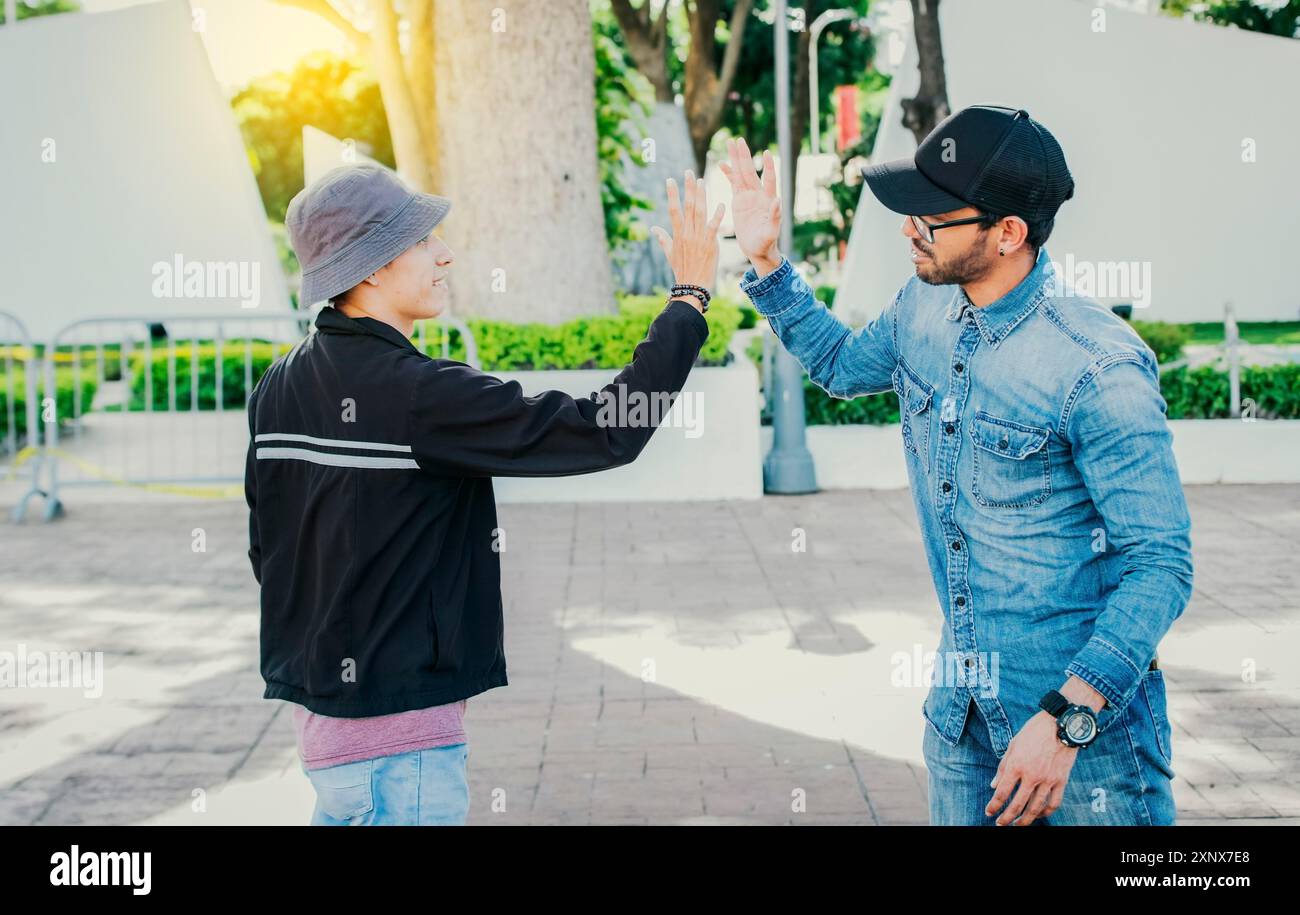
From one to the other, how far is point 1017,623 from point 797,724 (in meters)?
2.97

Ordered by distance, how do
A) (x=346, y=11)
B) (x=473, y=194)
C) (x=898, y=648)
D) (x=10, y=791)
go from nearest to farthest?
(x=10, y=791) < (x=898, y=648) < (x=473, y=194) < (x=346, y=11)

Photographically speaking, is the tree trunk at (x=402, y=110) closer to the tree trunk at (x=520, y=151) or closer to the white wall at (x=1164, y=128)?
the tree trunk at (x=520, y=151)

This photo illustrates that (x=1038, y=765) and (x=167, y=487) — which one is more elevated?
(x=1038, y=765)

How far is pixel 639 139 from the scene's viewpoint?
1510cm

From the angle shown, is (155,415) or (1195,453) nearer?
(1195,453)

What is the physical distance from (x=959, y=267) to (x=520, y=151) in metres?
9.10

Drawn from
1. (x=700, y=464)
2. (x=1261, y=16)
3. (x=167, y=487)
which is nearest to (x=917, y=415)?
(x=700, y=464)

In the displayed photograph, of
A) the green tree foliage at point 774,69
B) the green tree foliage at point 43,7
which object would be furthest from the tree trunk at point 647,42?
the green tree foliage at point 43,7

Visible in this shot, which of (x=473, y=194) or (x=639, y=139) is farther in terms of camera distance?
(x=639, y=139)

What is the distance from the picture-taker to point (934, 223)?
2.75 meters

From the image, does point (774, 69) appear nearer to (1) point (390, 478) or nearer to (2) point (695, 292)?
(2) point (695, 292)

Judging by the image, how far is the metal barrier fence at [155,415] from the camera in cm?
1038
